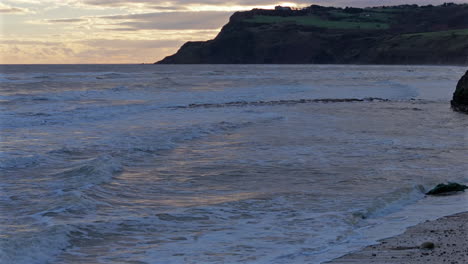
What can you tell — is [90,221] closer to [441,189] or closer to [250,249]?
[250,249]

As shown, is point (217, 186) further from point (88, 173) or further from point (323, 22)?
point (323, 22)

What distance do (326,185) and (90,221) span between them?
14.5 feet

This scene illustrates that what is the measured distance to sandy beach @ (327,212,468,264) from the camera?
6.50 metres

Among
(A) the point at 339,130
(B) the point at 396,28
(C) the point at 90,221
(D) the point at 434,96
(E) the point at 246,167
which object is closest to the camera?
(C) the point at 90,221

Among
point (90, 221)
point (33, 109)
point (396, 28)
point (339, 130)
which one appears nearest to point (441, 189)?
point (90, 221)

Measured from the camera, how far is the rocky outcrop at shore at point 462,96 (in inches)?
1003

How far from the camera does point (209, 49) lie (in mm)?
185625

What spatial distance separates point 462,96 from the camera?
2592cm

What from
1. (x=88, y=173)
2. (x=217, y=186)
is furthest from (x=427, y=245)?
(x=88, y=173)

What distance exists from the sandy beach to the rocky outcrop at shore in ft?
61.5

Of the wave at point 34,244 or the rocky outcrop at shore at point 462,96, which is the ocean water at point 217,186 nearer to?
the wave at point 34,244

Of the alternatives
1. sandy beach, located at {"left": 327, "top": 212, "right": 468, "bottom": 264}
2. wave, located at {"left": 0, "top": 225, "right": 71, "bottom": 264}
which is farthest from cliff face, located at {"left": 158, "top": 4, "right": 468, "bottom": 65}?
wave, located at {"left": 0, "top": 225, "right": 71, "bottom": 264}

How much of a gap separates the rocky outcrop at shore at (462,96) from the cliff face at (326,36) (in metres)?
124

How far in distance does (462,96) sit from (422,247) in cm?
2070
